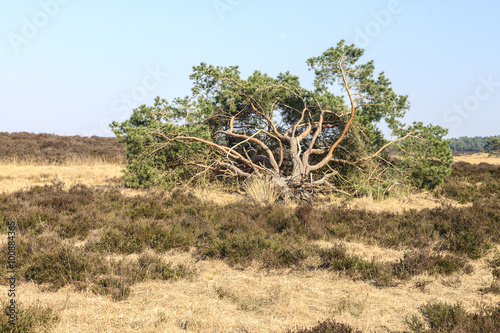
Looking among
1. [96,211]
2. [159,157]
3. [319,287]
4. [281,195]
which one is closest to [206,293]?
Answer: [319,287]

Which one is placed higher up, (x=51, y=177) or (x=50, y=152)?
(x=50, y=152)

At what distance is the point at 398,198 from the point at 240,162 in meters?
5.24

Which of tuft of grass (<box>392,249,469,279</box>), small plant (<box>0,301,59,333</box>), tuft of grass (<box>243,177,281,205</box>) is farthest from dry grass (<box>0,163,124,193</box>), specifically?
tuft of grass (<box>392,249,469,279</box>)

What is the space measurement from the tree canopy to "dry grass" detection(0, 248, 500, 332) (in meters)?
6.47

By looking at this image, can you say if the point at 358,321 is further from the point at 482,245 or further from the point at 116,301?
the point at 482,245

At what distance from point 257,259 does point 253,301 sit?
1.49 m

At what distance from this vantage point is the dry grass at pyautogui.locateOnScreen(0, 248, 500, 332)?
411 centimetres

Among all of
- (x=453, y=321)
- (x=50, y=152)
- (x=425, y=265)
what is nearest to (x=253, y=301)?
(x=453, y=321)

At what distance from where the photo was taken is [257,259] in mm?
6172

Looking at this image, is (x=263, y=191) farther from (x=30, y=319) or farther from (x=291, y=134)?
(x=30, y=319)

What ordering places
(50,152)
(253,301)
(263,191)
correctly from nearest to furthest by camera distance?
(253,301), (263,191), (50,152)

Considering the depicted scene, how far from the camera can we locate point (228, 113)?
1351cm

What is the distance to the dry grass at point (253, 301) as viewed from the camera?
4.11 meters

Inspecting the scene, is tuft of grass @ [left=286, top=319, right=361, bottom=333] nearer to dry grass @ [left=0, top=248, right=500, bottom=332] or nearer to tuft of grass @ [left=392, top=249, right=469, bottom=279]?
dry grass @ [left=0, top=248, right=500, bottom=332]
